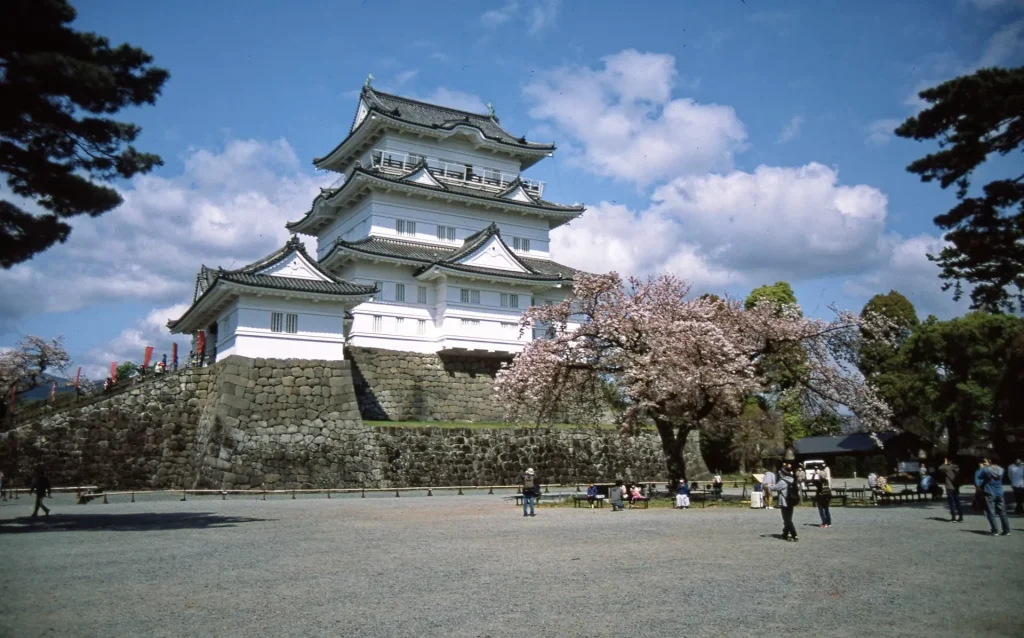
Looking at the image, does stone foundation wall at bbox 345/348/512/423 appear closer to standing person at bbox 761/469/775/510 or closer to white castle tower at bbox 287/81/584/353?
white castle tower at bbox 287/81/584/353

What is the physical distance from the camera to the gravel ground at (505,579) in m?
6.78

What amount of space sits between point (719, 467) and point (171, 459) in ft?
116

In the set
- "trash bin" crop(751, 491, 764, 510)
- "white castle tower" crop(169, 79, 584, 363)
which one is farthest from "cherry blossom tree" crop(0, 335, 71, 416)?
"trash bin" crop(751, 491, 764, 510)

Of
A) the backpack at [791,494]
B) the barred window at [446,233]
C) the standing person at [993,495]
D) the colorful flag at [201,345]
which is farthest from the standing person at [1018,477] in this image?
the barred window at [446,233]

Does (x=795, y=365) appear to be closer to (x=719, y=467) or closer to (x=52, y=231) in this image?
(x=52, y=231)

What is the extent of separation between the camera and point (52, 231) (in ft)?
46.5

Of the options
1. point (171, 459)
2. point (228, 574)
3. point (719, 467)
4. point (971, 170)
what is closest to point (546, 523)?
point (228, 574)

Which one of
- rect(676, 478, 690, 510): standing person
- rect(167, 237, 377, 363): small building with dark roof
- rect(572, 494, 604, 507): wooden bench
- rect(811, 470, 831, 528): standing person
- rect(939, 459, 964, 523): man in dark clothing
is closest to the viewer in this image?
rect(811, 470, 831, 528): standing person

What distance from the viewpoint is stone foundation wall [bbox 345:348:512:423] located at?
33844 millimetres

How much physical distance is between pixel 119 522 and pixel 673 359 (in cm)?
1576

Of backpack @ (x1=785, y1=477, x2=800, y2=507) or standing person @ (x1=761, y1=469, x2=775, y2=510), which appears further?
standing person @ (x1=761, y1=469, x2=775, y2=510)

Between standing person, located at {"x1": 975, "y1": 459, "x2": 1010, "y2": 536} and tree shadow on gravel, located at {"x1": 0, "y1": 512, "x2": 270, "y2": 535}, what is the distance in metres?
15.3

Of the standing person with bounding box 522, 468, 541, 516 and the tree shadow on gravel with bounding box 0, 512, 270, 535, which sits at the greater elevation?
the standing person with bounding box 522, 468, 541, 516

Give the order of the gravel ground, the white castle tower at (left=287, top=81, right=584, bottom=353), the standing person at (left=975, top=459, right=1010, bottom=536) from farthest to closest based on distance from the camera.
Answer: the white castle tower at (left=287, top=81, right=584, bottom=353) → the standing person at (left=975, top=459, right=1010, bottom=536) → the gravel ground
